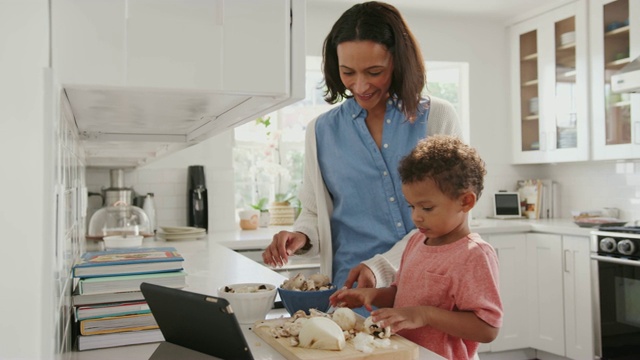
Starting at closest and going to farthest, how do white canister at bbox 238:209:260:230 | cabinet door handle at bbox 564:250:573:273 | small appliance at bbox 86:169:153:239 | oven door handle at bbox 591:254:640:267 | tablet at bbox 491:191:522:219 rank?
small appliance at bbox 86:169:153:239
oven door handle at bbox 591:254:640:267
cabinet door handle at bbox 564:250:573:273
white canister at bbox 238:209:260:230
tablet at bbox 491:191:522:219

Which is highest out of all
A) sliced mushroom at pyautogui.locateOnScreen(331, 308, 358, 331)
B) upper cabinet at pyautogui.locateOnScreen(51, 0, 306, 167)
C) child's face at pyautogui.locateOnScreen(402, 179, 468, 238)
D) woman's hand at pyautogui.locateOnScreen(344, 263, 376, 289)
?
upper cabinet at pyautogui.locateOnScreen(51, 0, 306, 167)

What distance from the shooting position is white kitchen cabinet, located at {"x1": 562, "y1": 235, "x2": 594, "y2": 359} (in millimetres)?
3684

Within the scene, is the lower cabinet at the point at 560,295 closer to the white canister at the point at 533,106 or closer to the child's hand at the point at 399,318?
the white canister at the point at 533,106

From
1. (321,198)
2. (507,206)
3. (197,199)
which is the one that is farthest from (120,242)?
(507,206)

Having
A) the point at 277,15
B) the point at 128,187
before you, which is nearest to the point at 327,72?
the point at 277,15

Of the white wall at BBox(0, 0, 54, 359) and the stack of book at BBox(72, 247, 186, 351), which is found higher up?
the white wall at BBox(0, 0, 54, 359)

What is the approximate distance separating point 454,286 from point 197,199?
2.91 meters

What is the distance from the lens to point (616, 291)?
3512 millimetres

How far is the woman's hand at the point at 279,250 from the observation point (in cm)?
150

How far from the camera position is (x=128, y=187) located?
3875mm

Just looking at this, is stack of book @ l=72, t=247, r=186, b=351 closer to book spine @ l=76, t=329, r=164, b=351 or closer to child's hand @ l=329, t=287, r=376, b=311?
book spine @ l=76, t=329, r=164, b=351

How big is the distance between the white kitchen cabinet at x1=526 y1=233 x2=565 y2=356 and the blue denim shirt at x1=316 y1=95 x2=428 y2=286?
8.64 ft

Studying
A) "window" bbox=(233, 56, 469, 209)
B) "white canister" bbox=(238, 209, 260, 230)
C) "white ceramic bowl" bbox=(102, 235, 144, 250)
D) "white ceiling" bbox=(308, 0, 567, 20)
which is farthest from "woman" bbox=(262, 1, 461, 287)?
"white ceiling" bbox=(308, 0, 567, 20)

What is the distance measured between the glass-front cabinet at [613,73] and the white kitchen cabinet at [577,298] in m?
0.65
